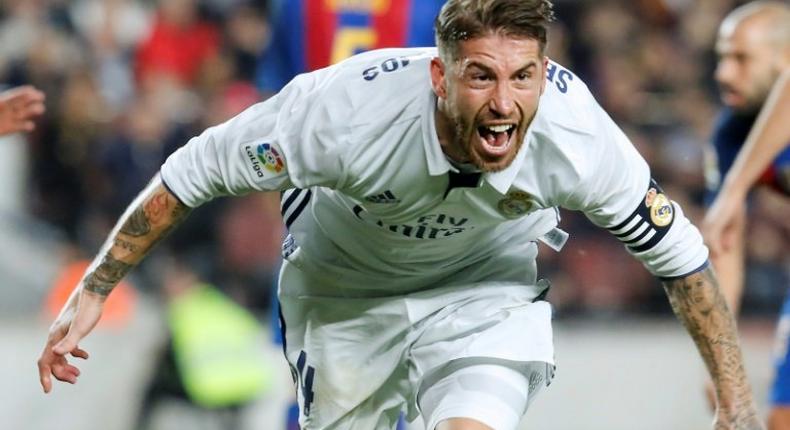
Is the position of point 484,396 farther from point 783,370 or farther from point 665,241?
point 783,370

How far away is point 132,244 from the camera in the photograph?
3.98m

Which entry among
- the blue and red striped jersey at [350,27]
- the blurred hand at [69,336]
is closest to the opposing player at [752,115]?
the blue and red striped jersey at [350,27]

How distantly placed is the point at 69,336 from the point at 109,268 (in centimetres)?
20

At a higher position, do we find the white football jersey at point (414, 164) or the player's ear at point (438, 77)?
the player's ear at point (438, 77)

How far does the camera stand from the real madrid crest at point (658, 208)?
3816mm

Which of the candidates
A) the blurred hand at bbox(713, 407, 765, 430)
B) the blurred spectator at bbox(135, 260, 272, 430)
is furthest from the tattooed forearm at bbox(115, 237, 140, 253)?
the blurred spectator at bbox(135, 260, 272, 430)

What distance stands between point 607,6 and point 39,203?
368 cm

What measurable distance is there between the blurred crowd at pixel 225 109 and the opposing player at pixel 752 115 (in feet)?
8.67

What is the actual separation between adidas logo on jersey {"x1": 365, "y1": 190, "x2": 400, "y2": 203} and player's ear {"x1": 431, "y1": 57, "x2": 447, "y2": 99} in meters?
0.28

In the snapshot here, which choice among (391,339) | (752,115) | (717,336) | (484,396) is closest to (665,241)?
(717,336)

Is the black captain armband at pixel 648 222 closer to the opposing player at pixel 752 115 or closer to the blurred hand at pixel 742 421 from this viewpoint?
the blurred hand at pixel 742 421

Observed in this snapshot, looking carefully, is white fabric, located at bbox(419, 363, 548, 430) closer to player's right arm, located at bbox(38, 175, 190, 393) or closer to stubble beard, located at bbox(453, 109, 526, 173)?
stubble beard, located at bbox(453, 109, 526, 173)

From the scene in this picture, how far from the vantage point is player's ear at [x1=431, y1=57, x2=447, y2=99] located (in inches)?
143

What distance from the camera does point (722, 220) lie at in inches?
195
